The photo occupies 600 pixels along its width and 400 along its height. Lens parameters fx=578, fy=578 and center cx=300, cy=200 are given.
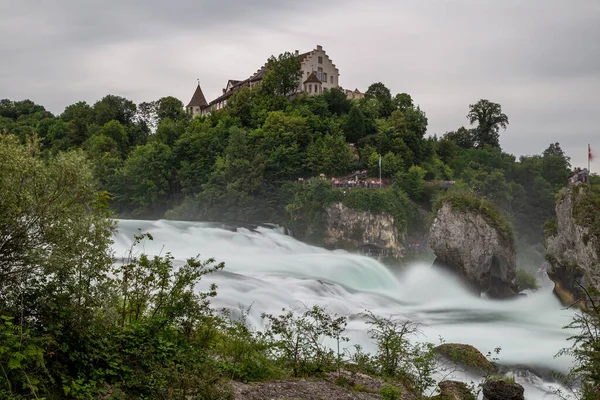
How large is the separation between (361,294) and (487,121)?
53503 millimetres

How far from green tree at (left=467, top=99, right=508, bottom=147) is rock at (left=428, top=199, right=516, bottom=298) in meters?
40.1

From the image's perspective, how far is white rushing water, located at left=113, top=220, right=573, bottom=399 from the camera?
64.8 ft

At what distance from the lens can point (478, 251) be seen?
114 feet

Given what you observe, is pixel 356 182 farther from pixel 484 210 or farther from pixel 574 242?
pixel 574 242

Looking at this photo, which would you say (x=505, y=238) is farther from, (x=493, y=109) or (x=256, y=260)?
(x=493, y=109)

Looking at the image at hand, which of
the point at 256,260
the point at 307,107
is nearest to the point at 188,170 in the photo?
the point at 307,107

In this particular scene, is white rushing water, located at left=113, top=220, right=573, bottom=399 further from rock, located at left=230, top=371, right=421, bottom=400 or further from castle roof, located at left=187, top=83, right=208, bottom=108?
castle roof, located at left=187, top=83, right=208, bottom=108

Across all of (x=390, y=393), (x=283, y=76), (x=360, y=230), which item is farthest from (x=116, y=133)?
(x=390, y=393)

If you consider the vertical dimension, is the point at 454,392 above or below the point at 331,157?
below

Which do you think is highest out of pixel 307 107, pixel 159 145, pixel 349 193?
pixel 307 107

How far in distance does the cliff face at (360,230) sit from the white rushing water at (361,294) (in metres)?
4.67

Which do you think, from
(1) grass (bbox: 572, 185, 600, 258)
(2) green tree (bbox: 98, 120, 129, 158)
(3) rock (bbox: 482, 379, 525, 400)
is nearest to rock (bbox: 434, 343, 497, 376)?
(3) rock (bbox: 482, 379, 525, 400)

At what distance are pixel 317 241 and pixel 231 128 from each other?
558 inches

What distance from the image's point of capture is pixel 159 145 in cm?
5300
